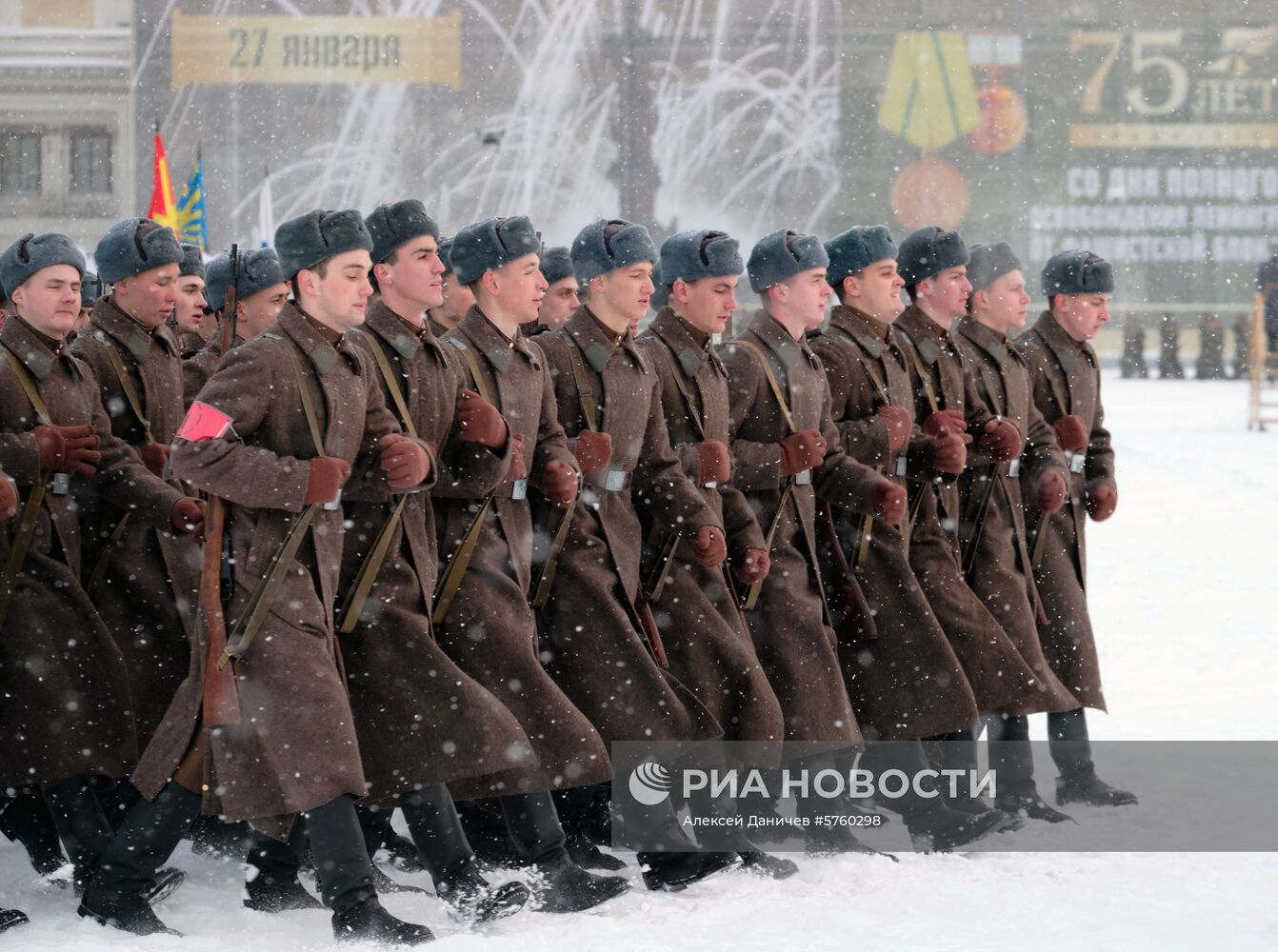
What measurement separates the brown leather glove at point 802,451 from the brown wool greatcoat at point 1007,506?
36.8 inches

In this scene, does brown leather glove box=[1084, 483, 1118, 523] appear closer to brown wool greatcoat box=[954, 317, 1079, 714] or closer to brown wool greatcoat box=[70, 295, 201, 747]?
brown wool greatcoat box=[954, 317, 1079, 714]

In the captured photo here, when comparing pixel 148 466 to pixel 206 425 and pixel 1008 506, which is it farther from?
pixel 1008 506

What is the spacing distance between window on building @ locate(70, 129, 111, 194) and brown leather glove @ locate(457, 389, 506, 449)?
1568 inches

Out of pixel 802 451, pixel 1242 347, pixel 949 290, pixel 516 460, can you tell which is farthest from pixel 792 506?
pixel 1242 347

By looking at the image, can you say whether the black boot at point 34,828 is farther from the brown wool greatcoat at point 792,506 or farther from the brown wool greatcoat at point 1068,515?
the brown wool greatcoat at point 1068,515

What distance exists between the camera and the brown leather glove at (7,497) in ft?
16.0

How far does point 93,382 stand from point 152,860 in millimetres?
1497

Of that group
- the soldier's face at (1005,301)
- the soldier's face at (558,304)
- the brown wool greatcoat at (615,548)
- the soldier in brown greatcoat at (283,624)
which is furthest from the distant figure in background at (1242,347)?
the soldier in brown greatcoat at (283,624)

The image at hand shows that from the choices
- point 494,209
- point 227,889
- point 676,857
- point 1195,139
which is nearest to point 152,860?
point 227,889

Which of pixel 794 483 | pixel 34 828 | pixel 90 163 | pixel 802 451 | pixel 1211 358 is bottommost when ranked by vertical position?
pixel 1211 358

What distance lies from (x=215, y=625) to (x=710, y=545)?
1.53 m

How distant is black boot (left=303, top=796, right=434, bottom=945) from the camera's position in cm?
466

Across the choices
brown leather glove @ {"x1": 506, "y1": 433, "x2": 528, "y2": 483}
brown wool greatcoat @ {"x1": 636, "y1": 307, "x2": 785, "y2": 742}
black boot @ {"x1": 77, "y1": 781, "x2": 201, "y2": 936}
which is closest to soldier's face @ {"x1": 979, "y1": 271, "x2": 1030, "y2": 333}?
brown wool greatcoat @ {"x1": 636, "y1": 307, "x2": 785, "y2": 742}

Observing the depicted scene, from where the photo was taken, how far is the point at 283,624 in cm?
468
